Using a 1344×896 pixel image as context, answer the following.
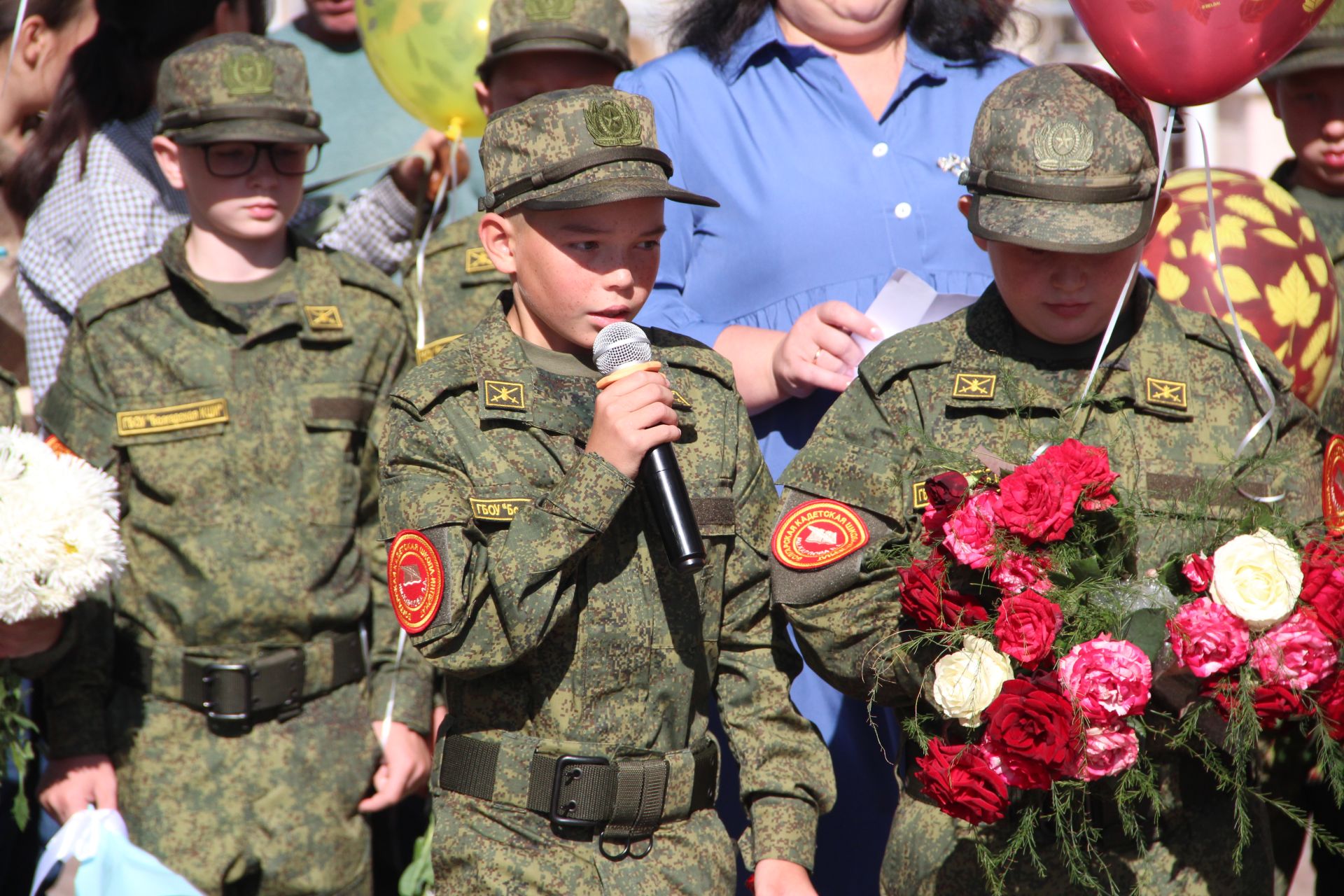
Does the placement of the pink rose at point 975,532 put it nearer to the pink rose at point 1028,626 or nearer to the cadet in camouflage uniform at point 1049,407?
the pink rose at point 1028,626

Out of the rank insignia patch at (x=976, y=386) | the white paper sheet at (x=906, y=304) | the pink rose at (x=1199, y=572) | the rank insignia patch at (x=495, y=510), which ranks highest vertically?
the white paper sheet at (x=906, y=304)

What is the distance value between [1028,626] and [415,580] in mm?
1096

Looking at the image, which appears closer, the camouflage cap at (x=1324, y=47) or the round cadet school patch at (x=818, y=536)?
the round cadet school patch at (x=818, y=536)

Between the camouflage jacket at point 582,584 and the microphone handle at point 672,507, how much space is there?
6cm

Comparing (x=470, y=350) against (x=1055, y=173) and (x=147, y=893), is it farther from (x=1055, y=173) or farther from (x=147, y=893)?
(x=147, y=893)

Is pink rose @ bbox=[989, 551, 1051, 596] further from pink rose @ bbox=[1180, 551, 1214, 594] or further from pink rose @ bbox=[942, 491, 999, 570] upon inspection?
pink rose @ bbox=[1180, 551, 1214, 594]

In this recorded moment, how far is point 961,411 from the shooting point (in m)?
3.15

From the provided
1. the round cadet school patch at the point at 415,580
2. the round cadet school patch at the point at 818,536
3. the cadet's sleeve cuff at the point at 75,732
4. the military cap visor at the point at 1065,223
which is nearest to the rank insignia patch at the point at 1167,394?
the military cap visor at the point at 1065,223

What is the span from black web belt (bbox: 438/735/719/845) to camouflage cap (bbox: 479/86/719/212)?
1050 millimetres

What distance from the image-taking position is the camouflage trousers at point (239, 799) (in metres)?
3.94

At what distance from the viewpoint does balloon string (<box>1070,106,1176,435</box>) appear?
9.93 feet

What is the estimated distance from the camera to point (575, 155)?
296 cm

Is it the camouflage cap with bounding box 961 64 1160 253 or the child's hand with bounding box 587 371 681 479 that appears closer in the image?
Result: the child's hand with bounding box 587 371 681 479

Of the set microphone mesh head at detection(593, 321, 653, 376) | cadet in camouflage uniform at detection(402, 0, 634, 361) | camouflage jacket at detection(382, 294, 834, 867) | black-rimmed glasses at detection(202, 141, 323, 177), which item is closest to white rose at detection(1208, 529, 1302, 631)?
camouflage jacket at detection(382, 294, 834, 867)
